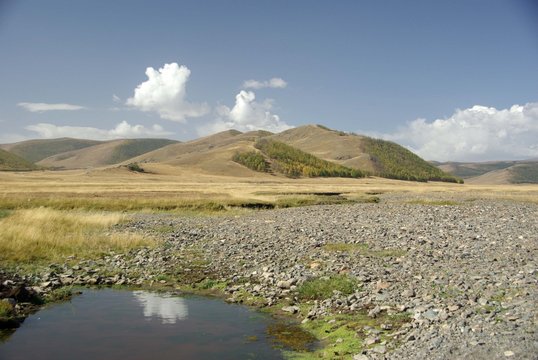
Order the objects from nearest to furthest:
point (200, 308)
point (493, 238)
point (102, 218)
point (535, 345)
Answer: point (535, 345), point (200, 308), point (493, 238), point (102, 218)

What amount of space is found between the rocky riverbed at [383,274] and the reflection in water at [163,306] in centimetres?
165

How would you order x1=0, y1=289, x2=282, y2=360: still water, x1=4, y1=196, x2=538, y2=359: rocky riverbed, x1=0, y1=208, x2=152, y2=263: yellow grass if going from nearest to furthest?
1. x1=4, y1=196, x2=538, y2=359: rocky riverbed
2. x1=0, y1=289, x2=282, y2=360: still water
3. x1=0, y1=208, x2=152, y2=263: yellow grass

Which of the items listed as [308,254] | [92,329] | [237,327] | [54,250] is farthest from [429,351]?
[54,250]

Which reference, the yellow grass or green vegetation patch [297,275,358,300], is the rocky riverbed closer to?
green vegetation patch [297,275,358,300]

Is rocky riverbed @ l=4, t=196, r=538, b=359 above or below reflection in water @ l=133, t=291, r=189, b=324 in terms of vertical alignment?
above

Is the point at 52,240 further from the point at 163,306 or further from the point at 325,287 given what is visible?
the point at 325,287

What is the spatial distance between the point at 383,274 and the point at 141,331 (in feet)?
29.8

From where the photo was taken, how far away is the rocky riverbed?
10.8 meters

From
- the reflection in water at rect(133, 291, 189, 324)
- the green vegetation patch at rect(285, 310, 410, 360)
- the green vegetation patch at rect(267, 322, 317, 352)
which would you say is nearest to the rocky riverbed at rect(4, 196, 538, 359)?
the green vegetation patch at rect(285, 310, 410, 360)

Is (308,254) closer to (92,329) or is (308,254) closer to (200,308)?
(200,308)

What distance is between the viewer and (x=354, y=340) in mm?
11977

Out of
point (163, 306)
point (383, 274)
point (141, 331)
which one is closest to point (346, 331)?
point (383, 274)

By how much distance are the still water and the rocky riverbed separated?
5.69 ft

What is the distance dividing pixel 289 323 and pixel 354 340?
2725 millimetres
